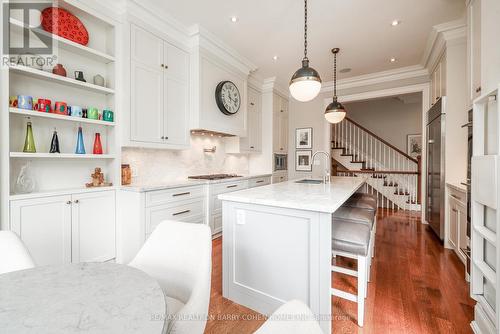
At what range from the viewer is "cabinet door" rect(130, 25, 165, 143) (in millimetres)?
2527

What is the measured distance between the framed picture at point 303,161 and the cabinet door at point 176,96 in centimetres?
286

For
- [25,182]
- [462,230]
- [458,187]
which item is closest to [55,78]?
[25,182]

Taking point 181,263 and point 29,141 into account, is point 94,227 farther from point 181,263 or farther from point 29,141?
point 181,263

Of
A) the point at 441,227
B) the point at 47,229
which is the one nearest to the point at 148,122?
the point at 47,229

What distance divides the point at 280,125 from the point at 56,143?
392 cm

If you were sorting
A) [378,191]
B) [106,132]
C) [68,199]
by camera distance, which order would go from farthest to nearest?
[378,191] < [106,132] < [68,199]

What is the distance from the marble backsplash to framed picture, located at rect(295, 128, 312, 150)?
1.45 m

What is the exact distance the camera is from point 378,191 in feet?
18.4

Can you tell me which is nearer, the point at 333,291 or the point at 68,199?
the point at 333,291

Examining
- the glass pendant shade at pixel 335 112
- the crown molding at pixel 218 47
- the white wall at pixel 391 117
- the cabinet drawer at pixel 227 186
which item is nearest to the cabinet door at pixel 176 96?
the crown molding at pixel 218 47

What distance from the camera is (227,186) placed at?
3.59 meters

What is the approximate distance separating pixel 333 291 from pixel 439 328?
709mm

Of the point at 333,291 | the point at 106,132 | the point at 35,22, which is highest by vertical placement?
the point at 35,22

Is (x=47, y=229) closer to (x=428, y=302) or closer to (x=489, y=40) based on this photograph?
(x=428, y=302)
